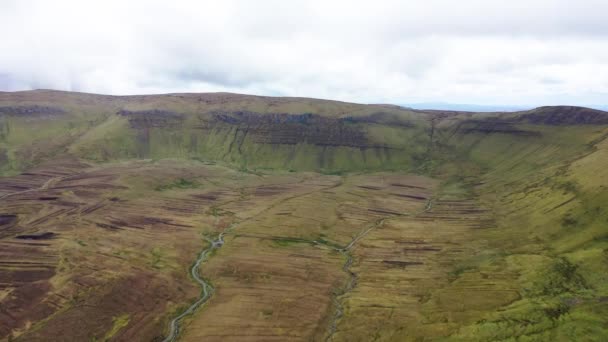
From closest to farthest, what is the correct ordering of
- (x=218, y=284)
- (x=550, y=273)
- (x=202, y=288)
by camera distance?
(x=550, y=273) < (x=202, y=288) < (x=218, y=284)

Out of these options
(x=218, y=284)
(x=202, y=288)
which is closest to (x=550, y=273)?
(x=218, y=284)

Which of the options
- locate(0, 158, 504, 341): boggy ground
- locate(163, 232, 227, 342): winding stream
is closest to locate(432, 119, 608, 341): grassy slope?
locate(0, 158, 504, 341): boggy ground

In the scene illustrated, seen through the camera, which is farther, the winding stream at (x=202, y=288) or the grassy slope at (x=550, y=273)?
the winding stream at (x=202, y=288)

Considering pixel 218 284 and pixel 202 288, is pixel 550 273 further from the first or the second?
pixel 202 288

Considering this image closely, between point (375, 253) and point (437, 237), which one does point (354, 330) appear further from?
point (437, 237)

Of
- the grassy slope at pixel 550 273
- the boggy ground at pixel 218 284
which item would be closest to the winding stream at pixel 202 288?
the boggy ground at pixel 218 284

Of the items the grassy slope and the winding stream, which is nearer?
the grassy slope

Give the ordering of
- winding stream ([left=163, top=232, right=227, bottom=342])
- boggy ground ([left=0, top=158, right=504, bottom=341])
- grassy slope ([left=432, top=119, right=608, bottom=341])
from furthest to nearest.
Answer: boggy ground ([left=0, top=158, right=504, bottom=341])
winding stream ([left=163, top=232, right=227, bottom=342])
grassy slope ([left=432, top=119, right=608, bottom=341])

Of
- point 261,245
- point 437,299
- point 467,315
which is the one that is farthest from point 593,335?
point 261,245

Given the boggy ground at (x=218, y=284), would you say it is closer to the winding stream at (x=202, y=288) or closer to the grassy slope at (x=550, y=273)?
the winding stream at (x=202, y=288)

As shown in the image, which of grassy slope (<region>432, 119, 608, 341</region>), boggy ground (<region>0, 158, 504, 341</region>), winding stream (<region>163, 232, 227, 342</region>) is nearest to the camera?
grassy slope (<region>432, 119, 608, 341</region>)

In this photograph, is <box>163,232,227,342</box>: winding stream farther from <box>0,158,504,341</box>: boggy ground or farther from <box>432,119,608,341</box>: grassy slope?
<box>432,119,608,341</box>: grassy slope
